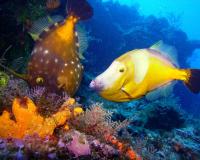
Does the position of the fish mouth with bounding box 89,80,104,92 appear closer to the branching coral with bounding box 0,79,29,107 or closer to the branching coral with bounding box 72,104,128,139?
the branching coral with bounding box 72,104,128,139

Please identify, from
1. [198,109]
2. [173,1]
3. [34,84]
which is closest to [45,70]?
[34,84]

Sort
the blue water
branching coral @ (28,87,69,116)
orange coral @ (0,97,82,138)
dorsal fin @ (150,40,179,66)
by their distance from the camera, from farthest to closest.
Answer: the blue water < branching coral @ (28,87,69,116) < dorsal fin @ (150,40,179,66) < orange coral @ (0,97,82,138)

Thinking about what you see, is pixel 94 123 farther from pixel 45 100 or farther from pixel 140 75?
pixel 140 75

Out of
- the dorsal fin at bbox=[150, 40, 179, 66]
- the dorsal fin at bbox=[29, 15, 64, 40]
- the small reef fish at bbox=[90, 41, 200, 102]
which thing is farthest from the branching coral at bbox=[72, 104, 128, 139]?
the dorsal fin at bbox=[29, 15, 64, 40]

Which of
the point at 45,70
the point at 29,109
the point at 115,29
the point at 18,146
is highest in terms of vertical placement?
the point at 115,29

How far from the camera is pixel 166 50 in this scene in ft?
9.67

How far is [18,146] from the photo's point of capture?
87.8 inches

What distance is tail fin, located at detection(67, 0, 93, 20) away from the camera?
3.58 m

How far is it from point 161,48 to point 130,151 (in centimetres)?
126

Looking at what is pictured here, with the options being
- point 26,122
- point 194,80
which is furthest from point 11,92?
point 194,80

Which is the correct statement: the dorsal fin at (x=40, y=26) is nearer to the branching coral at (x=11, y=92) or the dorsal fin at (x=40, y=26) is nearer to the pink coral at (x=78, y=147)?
the branching coral at (x=11, y=92)

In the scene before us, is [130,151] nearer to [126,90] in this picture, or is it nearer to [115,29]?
[126,90]

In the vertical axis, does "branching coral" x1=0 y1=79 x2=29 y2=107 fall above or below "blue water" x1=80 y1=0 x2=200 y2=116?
below

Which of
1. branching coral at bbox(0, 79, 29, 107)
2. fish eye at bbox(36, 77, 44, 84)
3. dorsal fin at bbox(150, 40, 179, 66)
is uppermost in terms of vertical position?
dorsal fin at bbox(150, 40, 179, 66)
